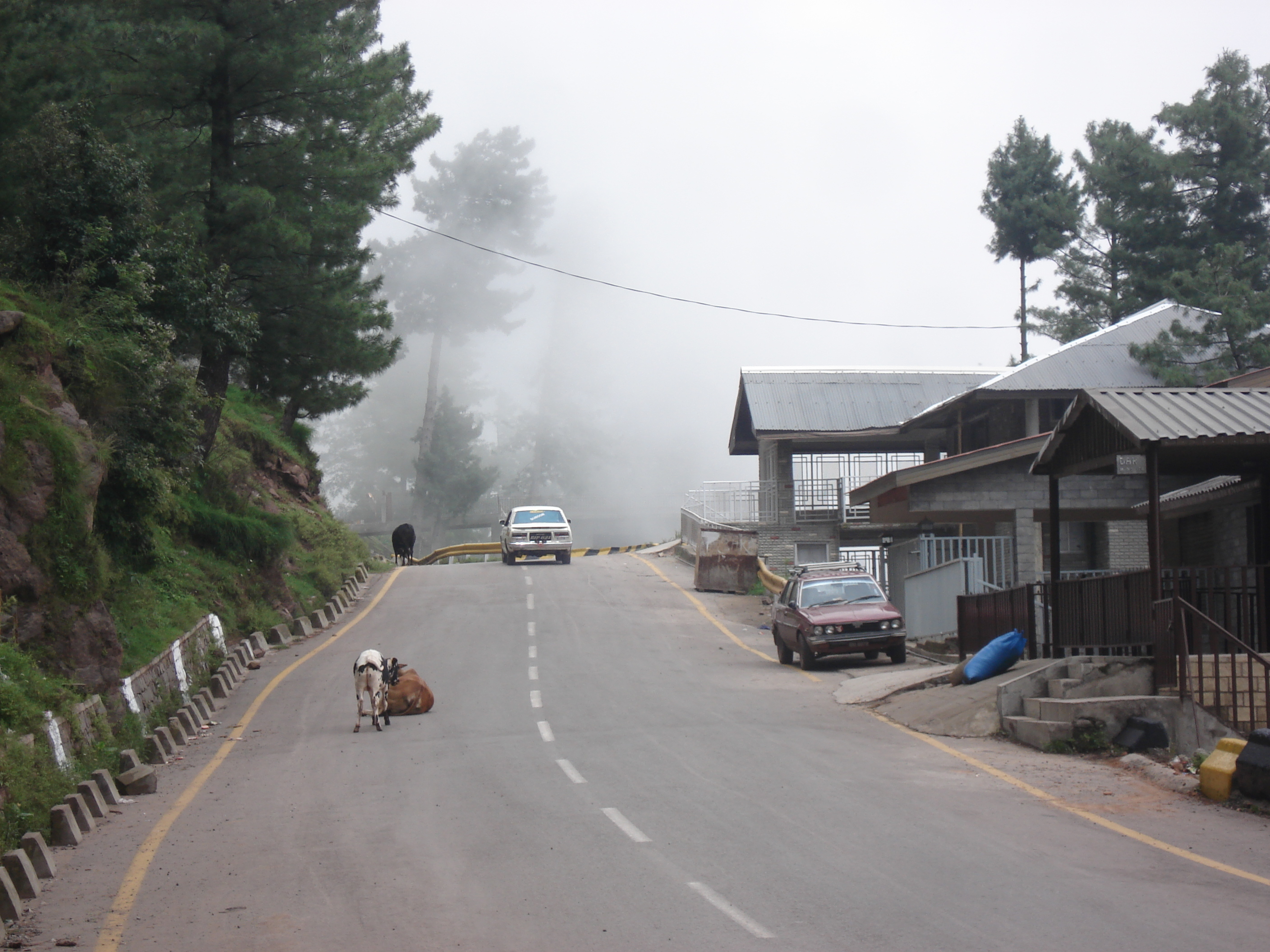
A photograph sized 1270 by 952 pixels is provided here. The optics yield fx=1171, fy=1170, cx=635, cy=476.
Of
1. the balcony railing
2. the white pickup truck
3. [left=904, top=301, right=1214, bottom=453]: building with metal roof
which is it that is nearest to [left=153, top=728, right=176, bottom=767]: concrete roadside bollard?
[left=904, top=301, right=1214, bottom=453]: building with metal roof

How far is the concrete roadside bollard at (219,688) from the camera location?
18.3 m

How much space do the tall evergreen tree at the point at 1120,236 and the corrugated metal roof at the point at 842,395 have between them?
255 inches

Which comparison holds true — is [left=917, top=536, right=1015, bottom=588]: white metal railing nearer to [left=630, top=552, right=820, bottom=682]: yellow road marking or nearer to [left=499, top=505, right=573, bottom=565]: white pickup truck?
[left=630, top=552, right=820, bottom=682]: yellow road marking

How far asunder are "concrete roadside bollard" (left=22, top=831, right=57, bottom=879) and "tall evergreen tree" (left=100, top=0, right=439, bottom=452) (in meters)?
15.4

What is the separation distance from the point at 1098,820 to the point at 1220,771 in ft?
5.01

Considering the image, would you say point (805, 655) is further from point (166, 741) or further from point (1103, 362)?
point (1103, 362)

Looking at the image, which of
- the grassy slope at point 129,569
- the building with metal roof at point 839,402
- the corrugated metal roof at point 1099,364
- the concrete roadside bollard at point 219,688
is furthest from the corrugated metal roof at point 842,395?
the concrete roadside bollard at point 219,688

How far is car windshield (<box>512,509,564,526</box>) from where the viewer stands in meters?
43.6

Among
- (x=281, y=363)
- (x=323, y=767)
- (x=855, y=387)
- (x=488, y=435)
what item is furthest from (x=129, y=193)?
(x=488, y=435)

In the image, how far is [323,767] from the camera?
12.8m

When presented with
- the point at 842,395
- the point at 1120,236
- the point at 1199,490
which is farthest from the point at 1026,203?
the point at 1199,490

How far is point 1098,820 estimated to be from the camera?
372 inches

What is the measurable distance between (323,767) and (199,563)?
40.4ft

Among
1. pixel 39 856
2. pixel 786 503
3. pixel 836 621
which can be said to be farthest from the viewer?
pixel 786 503
